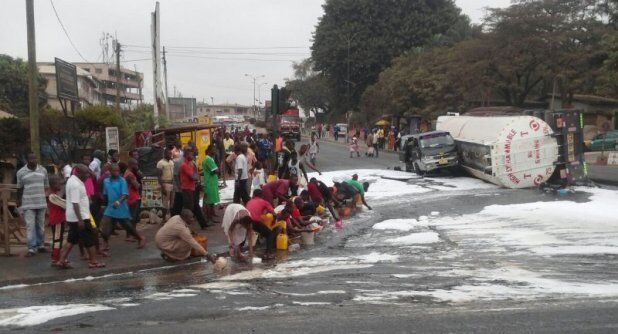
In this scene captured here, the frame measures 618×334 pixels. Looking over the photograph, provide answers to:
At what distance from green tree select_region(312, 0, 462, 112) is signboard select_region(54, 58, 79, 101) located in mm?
52101

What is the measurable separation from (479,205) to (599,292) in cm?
984

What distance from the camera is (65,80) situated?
17.9m

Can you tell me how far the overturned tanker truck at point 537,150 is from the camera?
20453 mm

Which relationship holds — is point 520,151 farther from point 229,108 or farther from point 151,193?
point 229,108

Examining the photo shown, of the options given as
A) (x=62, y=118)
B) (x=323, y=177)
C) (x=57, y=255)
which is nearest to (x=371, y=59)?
(x=323, y=177)

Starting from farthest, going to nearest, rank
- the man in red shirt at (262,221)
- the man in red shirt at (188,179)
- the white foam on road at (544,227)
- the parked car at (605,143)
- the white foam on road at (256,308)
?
the parked car at (605,143)
the man in red shirt at (188,179)
the man in red shirt at (262,221)
the white foam on road at (544,227)
the white foam on road at (256,308)

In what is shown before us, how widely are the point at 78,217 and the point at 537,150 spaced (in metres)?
15.1

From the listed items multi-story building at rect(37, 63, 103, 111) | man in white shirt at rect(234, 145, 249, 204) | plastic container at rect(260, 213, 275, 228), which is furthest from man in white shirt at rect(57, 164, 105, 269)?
multi-story building at rect(37, 63, 103, 111)

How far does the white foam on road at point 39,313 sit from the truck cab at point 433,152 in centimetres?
1844

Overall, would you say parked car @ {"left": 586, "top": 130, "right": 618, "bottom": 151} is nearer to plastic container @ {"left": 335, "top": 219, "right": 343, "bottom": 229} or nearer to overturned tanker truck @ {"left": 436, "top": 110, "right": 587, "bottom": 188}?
overturned tanker truck @ {"left": 436, "top": 110, "right": 587, "bottom": 188}

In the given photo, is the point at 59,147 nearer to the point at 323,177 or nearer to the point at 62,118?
the point at 62,118

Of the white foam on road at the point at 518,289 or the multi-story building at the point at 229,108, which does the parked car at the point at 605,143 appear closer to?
the white foam on road at the point at 518,289

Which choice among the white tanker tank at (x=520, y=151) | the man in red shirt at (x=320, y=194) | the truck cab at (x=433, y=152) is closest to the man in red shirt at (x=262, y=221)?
the man in red shirt at (x=320, y=194)

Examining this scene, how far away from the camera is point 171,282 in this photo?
9.35 metres
